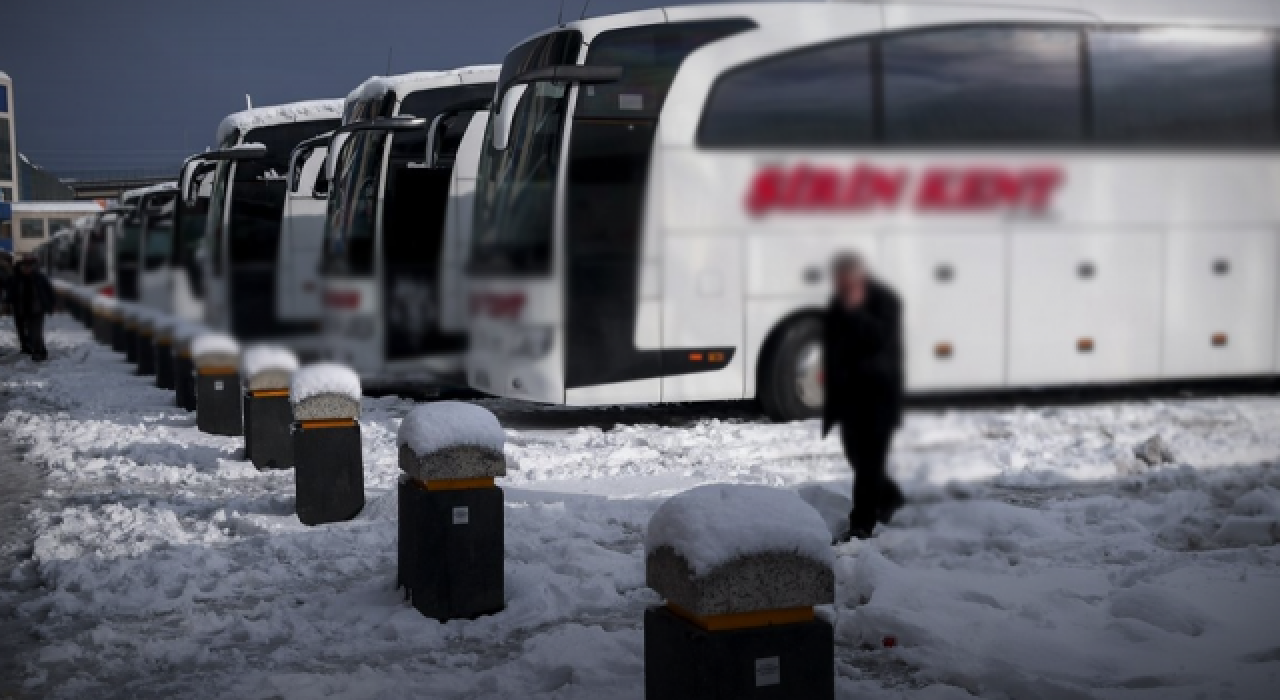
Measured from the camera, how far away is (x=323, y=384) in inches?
310

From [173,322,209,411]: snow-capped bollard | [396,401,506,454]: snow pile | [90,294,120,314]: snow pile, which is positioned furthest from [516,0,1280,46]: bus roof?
[90,294,120,314]: snow pile

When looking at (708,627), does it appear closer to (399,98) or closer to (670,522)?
(670,522)

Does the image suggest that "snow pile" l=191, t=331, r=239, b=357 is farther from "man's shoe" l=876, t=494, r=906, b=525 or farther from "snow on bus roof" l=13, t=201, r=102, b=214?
"snow on bus roof" l=13, t=201, r=102, b=214

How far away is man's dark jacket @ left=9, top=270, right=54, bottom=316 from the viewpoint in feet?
74.7

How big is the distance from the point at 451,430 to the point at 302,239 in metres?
10.6

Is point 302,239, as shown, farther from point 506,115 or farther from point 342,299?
point 506,115

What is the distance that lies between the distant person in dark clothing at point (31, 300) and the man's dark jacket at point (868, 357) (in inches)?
802

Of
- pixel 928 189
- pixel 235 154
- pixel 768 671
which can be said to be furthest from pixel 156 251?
pixel 768 671

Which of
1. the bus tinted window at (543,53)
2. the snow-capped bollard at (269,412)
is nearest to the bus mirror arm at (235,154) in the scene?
the bus tinted window at (543,53)

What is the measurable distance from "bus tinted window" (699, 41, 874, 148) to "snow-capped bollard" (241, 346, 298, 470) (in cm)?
366

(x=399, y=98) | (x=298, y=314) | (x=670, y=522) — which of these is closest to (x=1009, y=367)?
(x=670, y=522)

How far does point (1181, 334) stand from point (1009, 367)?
21.6 inches

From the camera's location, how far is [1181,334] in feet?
14.6

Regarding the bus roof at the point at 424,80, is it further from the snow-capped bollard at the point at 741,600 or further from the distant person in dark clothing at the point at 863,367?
the snow-capped bollard at the point at 741,600
